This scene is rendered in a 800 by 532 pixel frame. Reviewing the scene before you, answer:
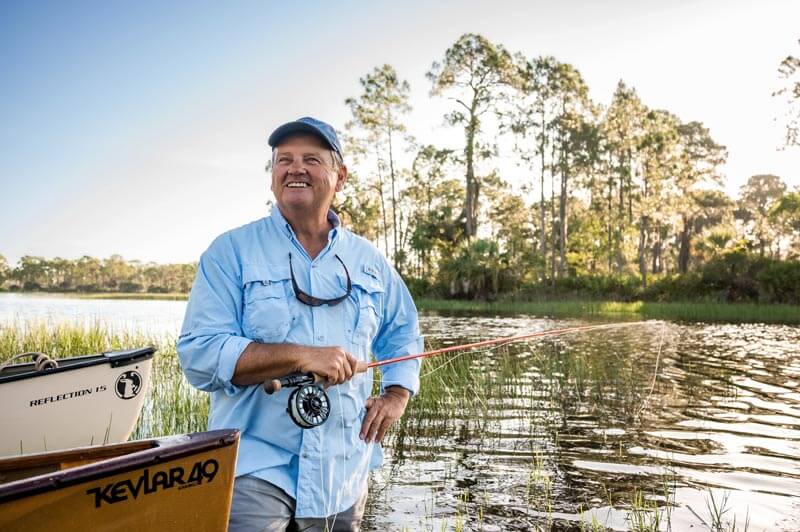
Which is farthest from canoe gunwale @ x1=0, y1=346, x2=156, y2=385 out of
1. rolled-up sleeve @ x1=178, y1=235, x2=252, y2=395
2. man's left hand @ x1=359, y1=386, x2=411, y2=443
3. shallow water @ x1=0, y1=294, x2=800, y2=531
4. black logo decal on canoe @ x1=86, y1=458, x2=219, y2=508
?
black logo decal on canoe @ x1=86, y1=458, x2=219, y2=508

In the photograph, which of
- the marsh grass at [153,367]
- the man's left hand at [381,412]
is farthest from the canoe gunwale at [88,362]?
the man's left hand at [381,412]

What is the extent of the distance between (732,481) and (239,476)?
4.76 metres

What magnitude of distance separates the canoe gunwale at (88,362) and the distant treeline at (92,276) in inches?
3355

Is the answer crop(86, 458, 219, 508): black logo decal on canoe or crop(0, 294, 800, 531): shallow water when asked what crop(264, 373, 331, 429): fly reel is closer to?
crop(86, 458, 219, 508): black logo decal on canoe

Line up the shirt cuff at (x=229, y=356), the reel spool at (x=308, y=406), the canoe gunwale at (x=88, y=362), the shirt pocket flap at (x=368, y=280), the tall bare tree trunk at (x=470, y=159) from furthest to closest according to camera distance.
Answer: the tall bare tree trunk at (x=470, y=159) < the canoe gunwale at (x=88, y=362) < the shirt pocket flap at (x=368, y=280) < the reel spool at (x=308, y=406) < the shirt cuff at (x=229, y=356)

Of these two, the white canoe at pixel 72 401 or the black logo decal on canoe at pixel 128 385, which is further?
the black logo decal on canoe at pixel 128 385

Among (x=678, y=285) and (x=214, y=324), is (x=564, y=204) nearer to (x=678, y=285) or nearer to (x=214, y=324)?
(x=678, y=285)

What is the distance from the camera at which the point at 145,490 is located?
212cm

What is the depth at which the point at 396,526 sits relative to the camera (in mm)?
4547

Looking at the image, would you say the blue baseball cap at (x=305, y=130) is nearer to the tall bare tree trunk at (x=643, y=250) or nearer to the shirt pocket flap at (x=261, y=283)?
the shirt pocket flap at (x=261, y=283)

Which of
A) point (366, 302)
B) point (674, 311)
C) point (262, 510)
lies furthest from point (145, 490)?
point (674, 311)

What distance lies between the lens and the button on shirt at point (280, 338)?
94.7 inches

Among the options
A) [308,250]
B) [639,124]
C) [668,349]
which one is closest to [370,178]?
[639,124]

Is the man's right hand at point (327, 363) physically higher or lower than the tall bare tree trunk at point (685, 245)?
lower
